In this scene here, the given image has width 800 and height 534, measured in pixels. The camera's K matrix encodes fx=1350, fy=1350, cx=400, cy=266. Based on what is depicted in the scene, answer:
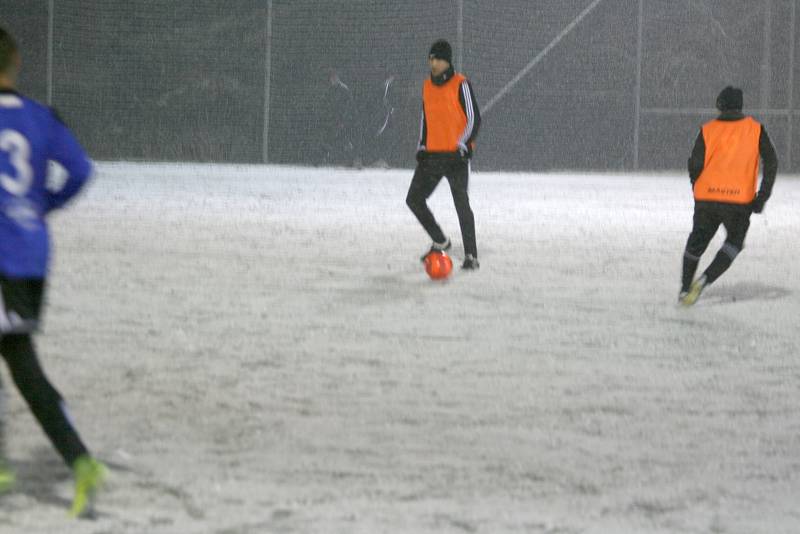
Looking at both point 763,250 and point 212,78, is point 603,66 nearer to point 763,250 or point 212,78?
point 212,78

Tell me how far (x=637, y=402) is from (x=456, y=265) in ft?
15.6

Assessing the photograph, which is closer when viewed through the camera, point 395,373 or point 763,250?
Answer: point 395,373

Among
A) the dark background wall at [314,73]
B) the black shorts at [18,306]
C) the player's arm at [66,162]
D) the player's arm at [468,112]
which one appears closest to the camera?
the black shorts at [18,306]

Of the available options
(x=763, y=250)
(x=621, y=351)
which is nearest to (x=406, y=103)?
(x=763, y=250)

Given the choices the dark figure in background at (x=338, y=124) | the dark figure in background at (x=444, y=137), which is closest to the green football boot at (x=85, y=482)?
the dark figure in background at (x=444, y=137)

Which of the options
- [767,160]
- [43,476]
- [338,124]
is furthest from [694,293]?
[338,124]

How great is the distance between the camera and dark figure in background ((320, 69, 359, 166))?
73.2ft

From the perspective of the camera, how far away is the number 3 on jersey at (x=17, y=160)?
378cm

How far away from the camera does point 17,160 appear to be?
3.80 meters

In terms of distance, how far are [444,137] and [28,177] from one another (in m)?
5.71

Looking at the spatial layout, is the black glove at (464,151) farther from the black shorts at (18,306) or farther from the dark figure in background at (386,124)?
the dark figure in background at (386,124)

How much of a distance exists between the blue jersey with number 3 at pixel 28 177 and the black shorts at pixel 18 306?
0.03m

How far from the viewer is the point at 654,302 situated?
8352mm

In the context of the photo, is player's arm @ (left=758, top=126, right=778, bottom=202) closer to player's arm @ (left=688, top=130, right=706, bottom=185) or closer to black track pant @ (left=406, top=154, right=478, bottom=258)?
player's arm @ (left=688, top=130, right=706, bottom=185)
